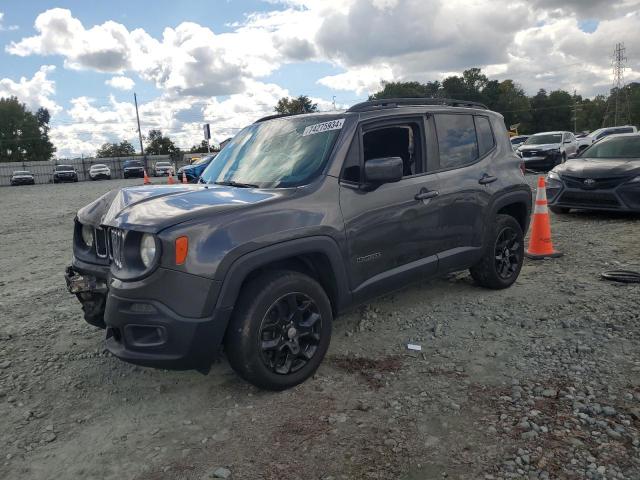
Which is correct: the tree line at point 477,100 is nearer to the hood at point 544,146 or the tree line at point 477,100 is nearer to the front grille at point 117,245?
the hood at point 544,146

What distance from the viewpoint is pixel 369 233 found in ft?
12.1

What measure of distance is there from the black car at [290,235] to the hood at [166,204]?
0.05 feet

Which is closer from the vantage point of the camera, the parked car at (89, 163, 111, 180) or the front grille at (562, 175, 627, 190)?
the front grille at (562, 175, 627, 190)

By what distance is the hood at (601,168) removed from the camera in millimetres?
8273

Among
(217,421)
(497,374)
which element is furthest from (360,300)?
(217,421)

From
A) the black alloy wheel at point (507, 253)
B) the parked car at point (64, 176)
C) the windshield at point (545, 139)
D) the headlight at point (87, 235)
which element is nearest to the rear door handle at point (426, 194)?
the black alloy wheel at point (507, 253)

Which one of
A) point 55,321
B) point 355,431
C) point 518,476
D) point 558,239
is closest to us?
point 518,476

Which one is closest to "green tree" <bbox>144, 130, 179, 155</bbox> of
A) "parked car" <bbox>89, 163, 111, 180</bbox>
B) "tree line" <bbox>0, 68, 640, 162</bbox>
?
"tree line" <bbox>0, 68, 640, 162</bbox>

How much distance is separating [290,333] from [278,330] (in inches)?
3.3

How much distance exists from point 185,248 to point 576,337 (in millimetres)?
2973

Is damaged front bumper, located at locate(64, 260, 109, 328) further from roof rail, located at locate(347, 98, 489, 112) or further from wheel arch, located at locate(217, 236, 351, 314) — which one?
roof rail, located at locate(347, 98, 489, 112)

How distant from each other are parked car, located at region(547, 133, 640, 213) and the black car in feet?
14.4

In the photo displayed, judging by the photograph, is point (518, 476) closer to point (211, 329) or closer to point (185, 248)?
point (211, 329)

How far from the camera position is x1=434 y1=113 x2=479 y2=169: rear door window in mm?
4453
